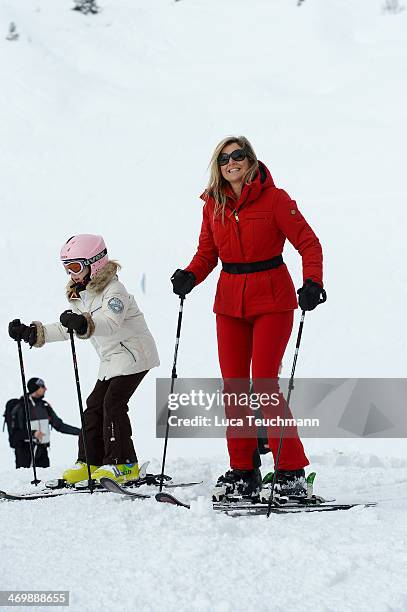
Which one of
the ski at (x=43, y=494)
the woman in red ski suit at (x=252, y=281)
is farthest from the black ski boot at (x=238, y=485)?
the ski at (x=43, y=494)

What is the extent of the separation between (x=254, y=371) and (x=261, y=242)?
30.3 inches

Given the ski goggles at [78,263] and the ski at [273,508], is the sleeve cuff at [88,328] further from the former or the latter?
the ski at [273,508]

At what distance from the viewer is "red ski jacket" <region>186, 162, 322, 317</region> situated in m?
4.56

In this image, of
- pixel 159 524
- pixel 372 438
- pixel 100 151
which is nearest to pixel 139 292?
pixel 372 438

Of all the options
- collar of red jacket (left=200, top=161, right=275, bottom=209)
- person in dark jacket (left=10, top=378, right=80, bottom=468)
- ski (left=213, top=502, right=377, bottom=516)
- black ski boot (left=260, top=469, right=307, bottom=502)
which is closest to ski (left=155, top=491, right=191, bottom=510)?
ski (left=213, top=502, right=377, bottom=516)

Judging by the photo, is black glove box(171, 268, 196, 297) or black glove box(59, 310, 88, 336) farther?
black glove box(171, 268, 196, 297)

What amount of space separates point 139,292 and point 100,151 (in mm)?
A: 11129

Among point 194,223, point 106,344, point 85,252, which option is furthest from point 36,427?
point 194,223

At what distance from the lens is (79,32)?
3878cm

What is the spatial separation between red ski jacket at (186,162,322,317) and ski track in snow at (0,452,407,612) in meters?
1.22

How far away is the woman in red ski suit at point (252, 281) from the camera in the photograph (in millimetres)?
4520

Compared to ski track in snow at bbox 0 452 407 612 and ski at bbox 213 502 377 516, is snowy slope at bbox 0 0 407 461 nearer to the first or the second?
ski at bbox 213 502 377 516

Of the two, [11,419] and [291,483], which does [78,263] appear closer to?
[291,483]

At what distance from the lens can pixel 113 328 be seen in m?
4.94
